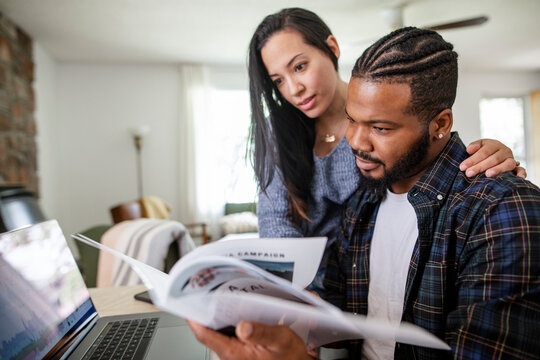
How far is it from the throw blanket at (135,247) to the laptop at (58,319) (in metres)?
0.68

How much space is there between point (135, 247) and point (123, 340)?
33.9 inches

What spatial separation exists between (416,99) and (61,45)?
450 cm

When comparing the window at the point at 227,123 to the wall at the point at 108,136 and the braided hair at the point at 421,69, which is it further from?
the braided hair at the point at 421,69

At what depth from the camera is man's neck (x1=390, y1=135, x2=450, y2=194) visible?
Result: 2.77 feet

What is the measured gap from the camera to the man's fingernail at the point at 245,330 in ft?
1.49

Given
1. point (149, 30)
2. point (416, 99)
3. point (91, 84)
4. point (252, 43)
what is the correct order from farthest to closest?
point (91, 84), point (149, 30), point (252, 43), point (416, 99)

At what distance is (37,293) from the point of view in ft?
2.15

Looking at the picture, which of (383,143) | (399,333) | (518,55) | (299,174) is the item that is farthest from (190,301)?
(518,55)

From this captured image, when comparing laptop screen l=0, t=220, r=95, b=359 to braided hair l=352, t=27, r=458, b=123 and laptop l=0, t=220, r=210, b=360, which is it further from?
braided hair l=352, t=27, r=458, b=123

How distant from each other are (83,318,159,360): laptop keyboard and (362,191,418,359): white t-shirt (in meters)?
0.55

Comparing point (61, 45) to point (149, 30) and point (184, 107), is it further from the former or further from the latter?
point (184, 107)

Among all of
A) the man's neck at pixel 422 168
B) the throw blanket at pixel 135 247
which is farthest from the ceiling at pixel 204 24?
the man's neck at pixel 422 168

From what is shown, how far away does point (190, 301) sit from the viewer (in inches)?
18.4

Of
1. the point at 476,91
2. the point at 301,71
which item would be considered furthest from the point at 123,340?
the point at 476,91
